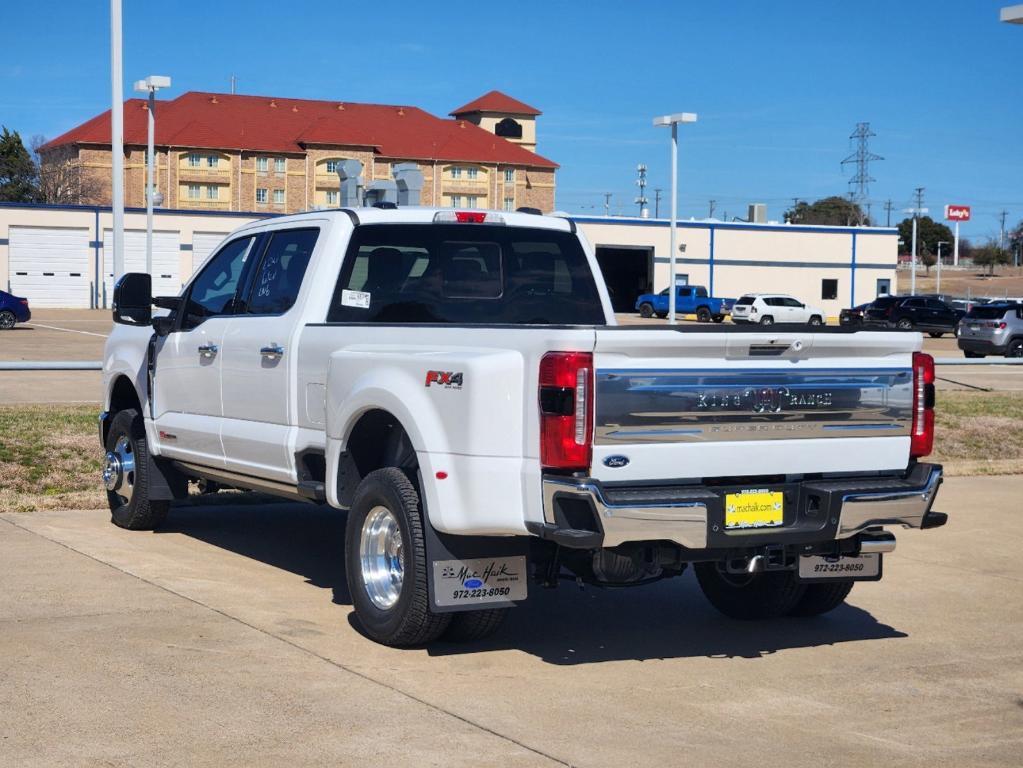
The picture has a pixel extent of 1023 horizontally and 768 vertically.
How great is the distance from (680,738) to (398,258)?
3.64 meters

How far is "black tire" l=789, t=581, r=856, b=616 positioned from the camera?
25.5 ft

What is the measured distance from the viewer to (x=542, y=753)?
17.7 ft

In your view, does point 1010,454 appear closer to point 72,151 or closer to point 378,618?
point 378,618

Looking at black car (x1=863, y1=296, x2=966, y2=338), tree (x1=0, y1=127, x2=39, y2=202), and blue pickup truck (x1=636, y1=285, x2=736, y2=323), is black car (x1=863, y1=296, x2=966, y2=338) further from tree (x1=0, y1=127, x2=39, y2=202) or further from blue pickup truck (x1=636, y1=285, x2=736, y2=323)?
tree (x1=0, y1=127, x2=39, y2=202)

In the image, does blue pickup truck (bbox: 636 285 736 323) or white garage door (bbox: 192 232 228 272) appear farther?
white garage door (bbox: 192 232 228 272)

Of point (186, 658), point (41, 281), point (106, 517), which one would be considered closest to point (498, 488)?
point (186, 658)

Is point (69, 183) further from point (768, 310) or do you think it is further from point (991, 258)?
point (991, 258)

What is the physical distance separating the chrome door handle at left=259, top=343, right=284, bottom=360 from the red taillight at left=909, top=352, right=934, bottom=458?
11.2 feet

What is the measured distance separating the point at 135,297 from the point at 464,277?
7.70ft

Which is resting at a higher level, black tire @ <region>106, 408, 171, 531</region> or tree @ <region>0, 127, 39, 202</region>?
tree @ <region>0, 127, 39, 202</region>

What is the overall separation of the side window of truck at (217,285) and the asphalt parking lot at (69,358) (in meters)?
2.67

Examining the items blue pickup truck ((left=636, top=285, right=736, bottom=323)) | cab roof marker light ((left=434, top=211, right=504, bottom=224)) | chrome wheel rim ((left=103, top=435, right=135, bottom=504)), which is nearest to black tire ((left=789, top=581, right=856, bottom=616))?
cab roof marker light ((left=434, top=211, right=504, bottom=224))

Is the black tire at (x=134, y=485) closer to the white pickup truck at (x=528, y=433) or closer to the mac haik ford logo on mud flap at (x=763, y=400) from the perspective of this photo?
the white pickup truck at (x=528, y=433)

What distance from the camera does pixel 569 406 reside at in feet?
19.9
